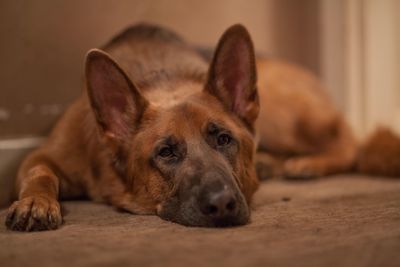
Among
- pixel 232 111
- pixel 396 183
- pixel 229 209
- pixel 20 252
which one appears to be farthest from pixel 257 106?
pixel 20 252

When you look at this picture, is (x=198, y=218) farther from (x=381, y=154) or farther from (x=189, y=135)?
(x=381, y=154)

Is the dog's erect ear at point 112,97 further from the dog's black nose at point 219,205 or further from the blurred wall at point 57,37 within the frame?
the blurred wall at point 57,37

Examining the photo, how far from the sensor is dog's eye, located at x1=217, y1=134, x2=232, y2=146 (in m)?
2.08

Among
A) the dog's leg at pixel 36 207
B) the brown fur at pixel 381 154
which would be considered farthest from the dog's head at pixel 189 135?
the brown fur at pixel 381 154

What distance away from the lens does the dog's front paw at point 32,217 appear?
1802 mm

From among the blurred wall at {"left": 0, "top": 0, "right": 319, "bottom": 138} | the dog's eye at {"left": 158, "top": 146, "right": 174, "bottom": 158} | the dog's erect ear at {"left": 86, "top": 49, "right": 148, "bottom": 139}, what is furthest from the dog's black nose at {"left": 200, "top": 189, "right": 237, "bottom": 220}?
the blurred wall at {"left": 0, "top": 0, "right": 319, "bottom": 138}

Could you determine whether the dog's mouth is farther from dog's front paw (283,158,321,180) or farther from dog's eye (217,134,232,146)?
dog's front paw (283,158,321,180)

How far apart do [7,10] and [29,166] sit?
0.81 metres

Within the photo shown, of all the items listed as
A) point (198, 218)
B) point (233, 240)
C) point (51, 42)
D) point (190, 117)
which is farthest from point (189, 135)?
point (51, 42)

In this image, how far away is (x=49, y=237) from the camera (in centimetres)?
168

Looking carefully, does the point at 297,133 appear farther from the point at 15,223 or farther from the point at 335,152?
the point at 15,223

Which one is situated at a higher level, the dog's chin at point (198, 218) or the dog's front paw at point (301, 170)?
the dog's chin at point (198, 218)

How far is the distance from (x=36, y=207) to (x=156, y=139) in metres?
0.49

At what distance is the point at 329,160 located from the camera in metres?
3.30
